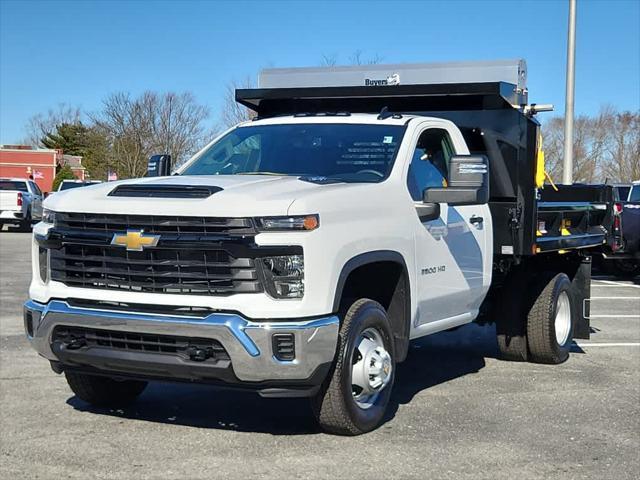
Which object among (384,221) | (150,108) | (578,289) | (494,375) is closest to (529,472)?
(384,221)

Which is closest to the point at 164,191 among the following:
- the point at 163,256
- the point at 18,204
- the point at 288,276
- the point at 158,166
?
the point at 163,256

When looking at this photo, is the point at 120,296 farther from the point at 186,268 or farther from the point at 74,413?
the point at 74,413

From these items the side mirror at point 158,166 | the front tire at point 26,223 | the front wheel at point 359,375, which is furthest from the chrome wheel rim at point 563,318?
the front tire at point 26,223

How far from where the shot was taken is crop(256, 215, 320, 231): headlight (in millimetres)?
4773

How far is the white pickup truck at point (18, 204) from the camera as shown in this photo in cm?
2883

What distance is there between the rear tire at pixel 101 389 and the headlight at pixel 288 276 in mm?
1831

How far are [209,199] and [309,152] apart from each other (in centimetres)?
160

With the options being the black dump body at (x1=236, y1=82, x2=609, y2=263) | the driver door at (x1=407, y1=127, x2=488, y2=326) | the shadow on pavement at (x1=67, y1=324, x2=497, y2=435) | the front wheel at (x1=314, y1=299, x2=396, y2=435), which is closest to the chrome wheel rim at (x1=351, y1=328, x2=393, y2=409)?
the front wheel at (x1=314, y1=299, x2=396, y2=435)

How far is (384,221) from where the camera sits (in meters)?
5.53

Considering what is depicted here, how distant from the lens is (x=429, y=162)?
256 inches

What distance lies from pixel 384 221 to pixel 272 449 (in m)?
1.57

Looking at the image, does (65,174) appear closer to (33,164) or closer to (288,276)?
(33,164)

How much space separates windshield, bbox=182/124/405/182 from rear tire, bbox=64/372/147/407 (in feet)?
5.36

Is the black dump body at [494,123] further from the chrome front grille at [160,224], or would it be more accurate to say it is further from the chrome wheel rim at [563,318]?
the chrome front grille at [160,224]
